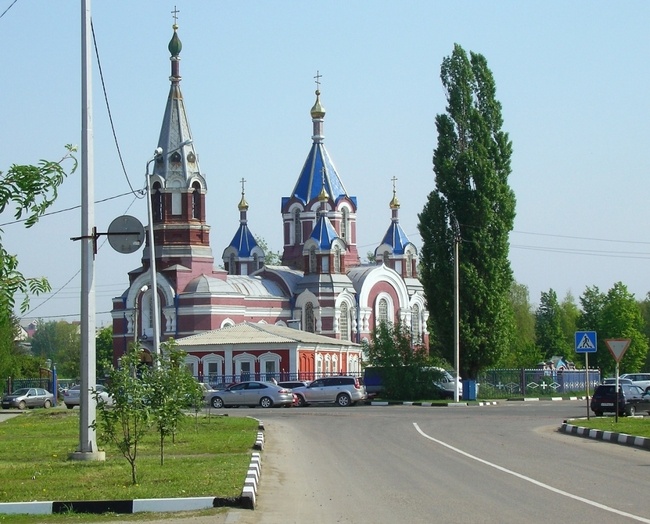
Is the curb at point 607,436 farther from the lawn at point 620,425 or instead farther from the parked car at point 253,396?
the parked car at point 253,396

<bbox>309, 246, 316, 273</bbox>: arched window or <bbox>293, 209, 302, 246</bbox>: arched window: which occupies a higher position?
<bbox>293, 209, 302, 246</bbox>: arched window

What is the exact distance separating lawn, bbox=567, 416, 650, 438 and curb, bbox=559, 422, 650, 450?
270 millimetres

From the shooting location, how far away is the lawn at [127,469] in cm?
1402

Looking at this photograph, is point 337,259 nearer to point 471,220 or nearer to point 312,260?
point 312,260

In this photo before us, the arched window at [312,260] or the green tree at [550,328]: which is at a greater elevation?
the arched window at [312,260]

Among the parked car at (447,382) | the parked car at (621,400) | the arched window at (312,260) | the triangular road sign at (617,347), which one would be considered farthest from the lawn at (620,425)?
the arched window at (312,260)

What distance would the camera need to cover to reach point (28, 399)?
53625 mm

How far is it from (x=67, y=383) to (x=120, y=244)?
5650 cm

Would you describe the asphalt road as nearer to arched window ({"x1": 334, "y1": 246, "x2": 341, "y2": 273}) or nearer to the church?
the church

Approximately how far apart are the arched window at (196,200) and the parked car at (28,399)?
75.5ft

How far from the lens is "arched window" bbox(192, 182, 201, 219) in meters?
75.2

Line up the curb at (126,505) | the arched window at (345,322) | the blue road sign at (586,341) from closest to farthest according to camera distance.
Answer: the curb at (126,505) < the blue road sign at (586,341) < the arched window at (345,322)

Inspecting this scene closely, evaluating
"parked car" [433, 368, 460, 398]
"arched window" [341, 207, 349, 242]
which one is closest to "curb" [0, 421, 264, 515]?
"parked car" [433, 368, 460, 398]

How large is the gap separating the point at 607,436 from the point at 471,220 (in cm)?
2714
